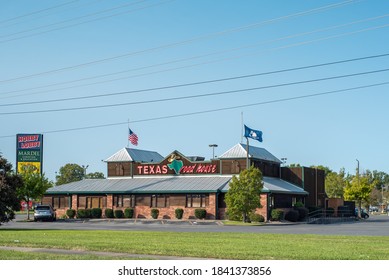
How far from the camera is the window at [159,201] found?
67.4 m

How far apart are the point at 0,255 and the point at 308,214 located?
5156 centimetres

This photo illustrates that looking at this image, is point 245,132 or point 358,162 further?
point 358,162

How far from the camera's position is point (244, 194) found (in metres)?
56.8

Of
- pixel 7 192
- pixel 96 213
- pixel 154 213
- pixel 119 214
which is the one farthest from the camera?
pixel 96 213

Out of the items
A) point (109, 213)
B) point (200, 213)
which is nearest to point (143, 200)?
point (109, 213)

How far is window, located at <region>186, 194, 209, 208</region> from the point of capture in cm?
6506

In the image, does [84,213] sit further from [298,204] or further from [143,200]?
[298,204]

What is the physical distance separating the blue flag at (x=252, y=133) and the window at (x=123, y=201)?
601 inches

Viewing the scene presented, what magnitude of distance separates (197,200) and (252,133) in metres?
9.19

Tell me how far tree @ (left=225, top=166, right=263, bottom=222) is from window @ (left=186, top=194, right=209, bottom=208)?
737cm

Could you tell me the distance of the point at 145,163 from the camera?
7456 cm

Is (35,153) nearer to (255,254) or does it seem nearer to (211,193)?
(211,193)

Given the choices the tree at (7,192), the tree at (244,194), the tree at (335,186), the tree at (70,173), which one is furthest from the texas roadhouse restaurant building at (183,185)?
the tree at (70,173)
